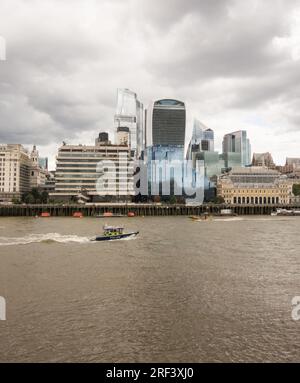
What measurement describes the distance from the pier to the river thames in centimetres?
9315

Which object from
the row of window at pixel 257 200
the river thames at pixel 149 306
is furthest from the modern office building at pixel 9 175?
the river thames at pixel 149 306

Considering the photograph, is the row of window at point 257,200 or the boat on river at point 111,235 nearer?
the boat on river at point 111,235

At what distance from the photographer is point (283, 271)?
3288cm

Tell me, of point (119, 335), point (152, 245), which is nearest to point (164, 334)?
point (119, 335)

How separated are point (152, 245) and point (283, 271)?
64.4 feet

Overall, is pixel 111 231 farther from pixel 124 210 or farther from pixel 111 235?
pixel 124 210

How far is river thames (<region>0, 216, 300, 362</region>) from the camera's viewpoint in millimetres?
17172

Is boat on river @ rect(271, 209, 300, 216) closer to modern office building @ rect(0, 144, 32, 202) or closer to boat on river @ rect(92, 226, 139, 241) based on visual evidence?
boat on river @ rect(92, 226, 139, 241)

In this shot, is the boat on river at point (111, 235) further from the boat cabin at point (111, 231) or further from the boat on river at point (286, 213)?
the boat on river at point (286, 213)

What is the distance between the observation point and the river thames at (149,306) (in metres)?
17.2

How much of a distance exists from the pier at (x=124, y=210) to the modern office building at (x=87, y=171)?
2494 centimetres
